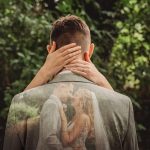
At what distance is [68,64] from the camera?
282 cm

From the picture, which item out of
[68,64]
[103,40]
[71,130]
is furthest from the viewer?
A: [103,40]

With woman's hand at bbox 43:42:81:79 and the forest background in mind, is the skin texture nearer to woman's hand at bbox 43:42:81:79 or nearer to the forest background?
woman's hand at bbox 43:42:81:79

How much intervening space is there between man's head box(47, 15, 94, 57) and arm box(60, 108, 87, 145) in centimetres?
37

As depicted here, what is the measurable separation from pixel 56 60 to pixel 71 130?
0.39 m

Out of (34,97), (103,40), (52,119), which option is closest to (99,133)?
(52,119)

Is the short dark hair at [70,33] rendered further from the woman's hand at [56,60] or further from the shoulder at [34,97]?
the shoulder at [34,97]

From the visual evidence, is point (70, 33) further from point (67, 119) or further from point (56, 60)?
point (67, 119)

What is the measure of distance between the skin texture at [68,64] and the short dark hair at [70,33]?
0.12 ft

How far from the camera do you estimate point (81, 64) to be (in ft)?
9.18

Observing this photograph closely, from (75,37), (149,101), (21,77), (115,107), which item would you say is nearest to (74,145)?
(115,107)

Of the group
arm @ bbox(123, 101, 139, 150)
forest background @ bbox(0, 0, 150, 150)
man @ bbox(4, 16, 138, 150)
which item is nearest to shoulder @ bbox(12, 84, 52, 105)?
man @ bbox(4, 16, 138, 150)

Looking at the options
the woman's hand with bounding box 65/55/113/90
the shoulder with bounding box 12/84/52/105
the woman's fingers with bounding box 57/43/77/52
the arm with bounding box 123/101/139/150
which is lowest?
the arm with bounding box 123/101/139/150

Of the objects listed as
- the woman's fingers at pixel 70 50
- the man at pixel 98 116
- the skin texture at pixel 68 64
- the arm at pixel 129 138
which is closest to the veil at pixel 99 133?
the man at pixel 98 116

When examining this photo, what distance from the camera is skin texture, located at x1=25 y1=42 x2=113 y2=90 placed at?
2773mm
